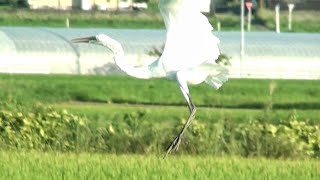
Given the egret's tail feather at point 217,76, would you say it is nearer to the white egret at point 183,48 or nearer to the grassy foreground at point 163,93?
the white egret at point 183,48

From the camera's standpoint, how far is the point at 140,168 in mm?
9352

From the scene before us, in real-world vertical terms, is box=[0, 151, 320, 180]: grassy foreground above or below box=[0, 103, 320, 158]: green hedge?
above

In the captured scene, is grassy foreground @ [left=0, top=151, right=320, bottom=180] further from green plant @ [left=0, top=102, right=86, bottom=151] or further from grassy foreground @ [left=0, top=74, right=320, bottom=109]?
grassy foreground @ [left=0, top=74, right=320, bottom=109]

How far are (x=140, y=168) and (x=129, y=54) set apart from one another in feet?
59.2

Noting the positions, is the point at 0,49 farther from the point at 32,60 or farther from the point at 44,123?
the point at 44,123

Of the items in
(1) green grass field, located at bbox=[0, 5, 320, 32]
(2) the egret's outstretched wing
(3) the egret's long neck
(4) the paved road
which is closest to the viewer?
(2) the egret's outstretched wing

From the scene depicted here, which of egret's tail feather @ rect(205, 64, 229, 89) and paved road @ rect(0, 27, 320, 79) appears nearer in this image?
egret's tail feather @ rect(205, 64, 229, 89)

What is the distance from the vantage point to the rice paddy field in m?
9.20

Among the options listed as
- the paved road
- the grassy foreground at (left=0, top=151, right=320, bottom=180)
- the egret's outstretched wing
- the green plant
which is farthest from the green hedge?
the paved road

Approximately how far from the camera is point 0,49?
26.2 m

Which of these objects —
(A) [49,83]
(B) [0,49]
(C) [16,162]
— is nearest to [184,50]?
(C) [16,162]

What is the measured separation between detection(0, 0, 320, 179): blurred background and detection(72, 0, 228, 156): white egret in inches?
7.6

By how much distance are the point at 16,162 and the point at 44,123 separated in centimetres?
266

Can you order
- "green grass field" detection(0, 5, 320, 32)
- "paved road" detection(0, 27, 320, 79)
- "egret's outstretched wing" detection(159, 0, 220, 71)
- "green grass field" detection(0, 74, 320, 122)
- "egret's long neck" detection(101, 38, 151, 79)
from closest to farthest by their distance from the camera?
"egret's outstretched wing" detection(159, 0, 220, 71) → "egret's long neck" detection(101, 38, 151, 79) → "green grass field" detection(0, 74, 320, 122) → "paved road" detection(0, 27, 320, 79) → "green grass field" detection(0, 5, 320, 32)
